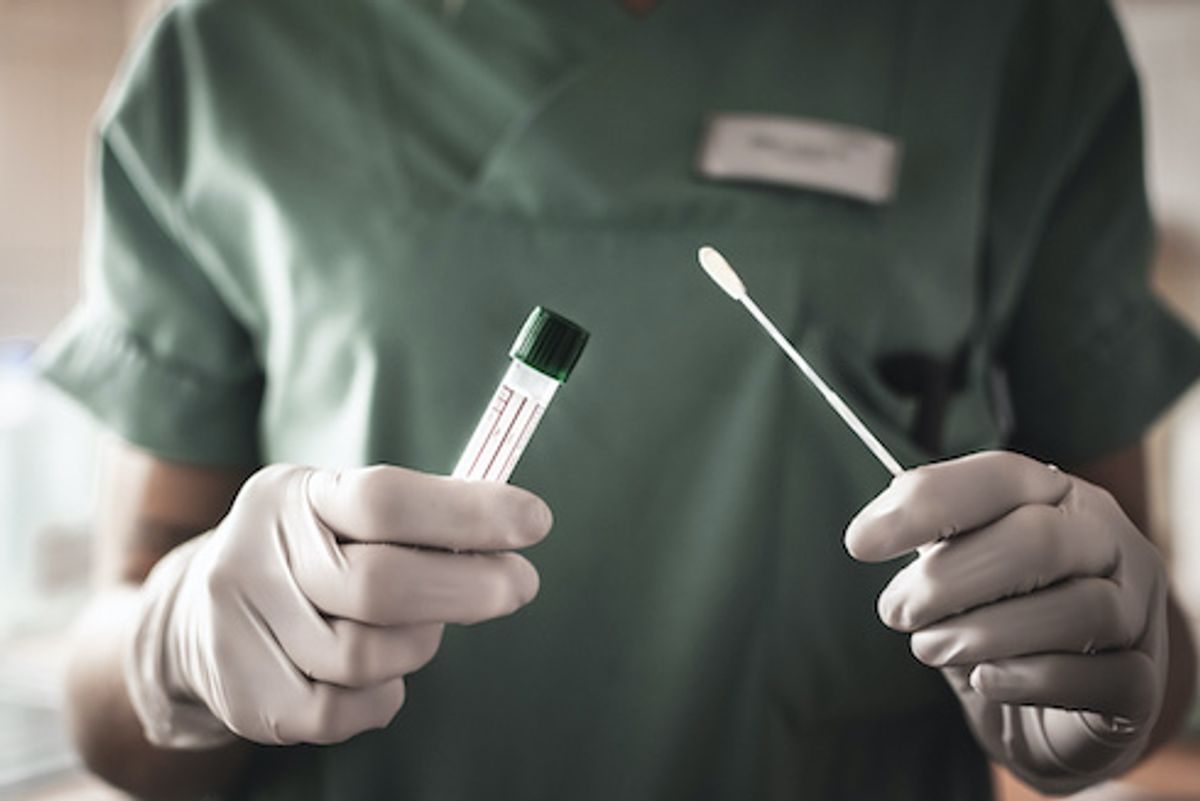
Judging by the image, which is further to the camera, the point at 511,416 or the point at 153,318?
the point at 153,318

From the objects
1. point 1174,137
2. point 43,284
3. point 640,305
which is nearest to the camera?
point 640,305

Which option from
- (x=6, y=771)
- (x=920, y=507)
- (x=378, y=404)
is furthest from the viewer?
(x=6, y=771)

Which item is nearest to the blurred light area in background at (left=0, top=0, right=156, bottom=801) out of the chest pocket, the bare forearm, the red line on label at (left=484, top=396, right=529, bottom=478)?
the bare forearm

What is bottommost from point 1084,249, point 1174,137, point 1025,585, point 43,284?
point 43,284

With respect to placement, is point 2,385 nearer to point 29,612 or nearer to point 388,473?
point 29,612

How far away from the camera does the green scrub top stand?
57cm

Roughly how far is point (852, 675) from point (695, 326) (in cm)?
18

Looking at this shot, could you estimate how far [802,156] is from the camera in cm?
59

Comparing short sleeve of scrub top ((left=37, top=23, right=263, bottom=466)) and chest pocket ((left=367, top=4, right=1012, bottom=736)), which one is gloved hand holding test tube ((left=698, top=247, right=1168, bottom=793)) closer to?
chest pocket ((left=367, top=4, right=1012, bottom=736))

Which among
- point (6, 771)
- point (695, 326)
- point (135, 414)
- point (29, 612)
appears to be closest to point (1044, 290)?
point (695, 326)

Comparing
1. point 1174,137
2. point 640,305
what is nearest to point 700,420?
point 640,305

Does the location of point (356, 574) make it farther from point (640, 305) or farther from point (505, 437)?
point (640, 305)

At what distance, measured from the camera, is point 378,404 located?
0.57 metres

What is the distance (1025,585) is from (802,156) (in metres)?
0.25
